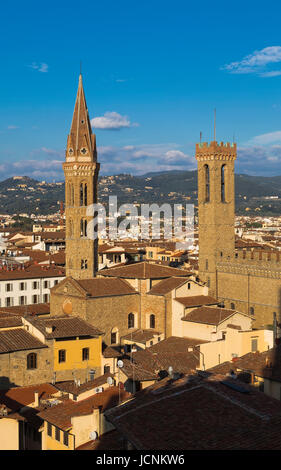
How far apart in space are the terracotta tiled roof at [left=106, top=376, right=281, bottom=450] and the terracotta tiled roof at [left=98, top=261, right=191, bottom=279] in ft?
79.6

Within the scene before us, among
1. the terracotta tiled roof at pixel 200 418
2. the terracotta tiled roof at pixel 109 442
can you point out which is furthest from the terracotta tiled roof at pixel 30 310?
the terracotta tiled roof at pixel 200 418

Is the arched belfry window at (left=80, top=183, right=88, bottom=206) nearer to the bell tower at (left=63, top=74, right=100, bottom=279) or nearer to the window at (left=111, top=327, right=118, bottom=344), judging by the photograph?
the bell tower at (left=63, top=74, right=100, bottom=279)

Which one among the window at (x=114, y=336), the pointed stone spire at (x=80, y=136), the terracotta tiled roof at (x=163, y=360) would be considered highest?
the pointed stone spire at (x=80, y=136)

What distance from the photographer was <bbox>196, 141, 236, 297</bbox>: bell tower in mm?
43281

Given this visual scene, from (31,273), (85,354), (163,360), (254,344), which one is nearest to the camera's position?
(163,360)

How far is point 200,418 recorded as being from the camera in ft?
41.7

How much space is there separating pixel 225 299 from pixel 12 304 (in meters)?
18.4

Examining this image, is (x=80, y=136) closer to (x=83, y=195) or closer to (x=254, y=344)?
(x=83, y=195)

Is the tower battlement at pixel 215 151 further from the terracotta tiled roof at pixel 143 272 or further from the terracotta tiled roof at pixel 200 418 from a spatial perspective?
the terracotta tiled roof at pixel 200 418

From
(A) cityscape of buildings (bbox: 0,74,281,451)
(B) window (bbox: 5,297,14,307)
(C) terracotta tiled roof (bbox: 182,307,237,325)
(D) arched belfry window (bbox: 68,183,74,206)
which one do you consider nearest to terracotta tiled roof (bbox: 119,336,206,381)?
(A) cityscape of buildings (bbox: 0,74,281,451)

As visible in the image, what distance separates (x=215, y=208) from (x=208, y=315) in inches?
405

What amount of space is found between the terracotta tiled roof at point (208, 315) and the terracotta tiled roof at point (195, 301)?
0.42 metres

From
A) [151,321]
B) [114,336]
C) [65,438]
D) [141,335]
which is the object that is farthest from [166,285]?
[65,438]

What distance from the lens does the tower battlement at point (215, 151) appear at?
1732 inches
